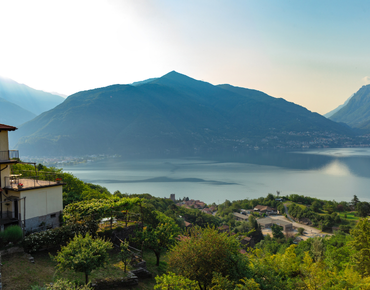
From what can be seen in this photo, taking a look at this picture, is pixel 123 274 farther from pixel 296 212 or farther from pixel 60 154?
pixel 60 154

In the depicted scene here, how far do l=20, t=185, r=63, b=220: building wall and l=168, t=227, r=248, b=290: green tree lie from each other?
727 cm

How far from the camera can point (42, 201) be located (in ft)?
39.0

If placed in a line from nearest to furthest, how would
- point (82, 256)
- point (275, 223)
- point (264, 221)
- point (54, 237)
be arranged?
point (82, 256) < point (54, 237) < point (275, 223) < point (264, 221)

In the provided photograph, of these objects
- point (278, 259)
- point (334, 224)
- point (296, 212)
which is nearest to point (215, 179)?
point (296, 212)

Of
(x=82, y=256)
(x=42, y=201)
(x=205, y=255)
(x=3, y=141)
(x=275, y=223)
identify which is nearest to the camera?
(x=82, y=256)

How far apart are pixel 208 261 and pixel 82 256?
4.01 metres

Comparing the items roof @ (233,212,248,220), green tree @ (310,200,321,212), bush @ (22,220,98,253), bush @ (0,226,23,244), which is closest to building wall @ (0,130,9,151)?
bush @ (0,226,23,244)

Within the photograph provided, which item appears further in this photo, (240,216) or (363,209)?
(240,216)

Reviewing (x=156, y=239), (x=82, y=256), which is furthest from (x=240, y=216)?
(x=82, y=256)

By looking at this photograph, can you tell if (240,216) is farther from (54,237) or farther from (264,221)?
(54,237)

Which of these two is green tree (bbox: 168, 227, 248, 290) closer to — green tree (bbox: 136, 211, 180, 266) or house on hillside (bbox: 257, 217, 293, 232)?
green tree (bbox: 136, 211, 180, 266)

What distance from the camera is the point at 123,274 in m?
9.47

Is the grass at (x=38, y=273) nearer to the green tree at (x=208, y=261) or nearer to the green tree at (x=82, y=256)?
the green tree at (x=82, y=256)

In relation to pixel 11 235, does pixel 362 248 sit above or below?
below
